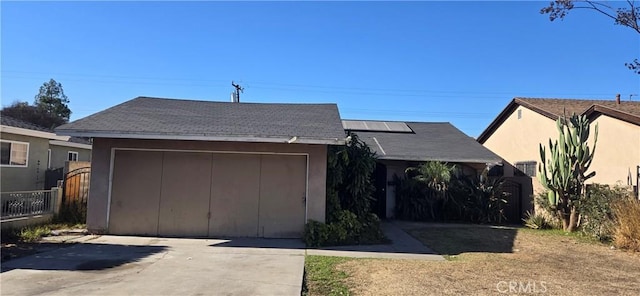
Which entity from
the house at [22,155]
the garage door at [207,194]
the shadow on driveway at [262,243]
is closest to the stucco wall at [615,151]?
the garage door at [207,194]

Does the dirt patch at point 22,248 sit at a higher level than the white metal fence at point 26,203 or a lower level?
lower

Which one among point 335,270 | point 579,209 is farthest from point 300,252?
point 579,209

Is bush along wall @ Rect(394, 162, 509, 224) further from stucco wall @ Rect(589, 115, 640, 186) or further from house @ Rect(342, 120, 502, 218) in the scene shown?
stucco wall @ Rect(589, 115, 640, 186)

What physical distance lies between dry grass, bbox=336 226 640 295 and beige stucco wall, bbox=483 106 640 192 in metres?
3.19

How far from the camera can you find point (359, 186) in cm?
1093

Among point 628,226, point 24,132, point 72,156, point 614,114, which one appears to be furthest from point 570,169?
point 72,156

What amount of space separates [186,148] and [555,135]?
13.1m

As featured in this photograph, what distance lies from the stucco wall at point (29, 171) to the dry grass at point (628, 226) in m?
17.7

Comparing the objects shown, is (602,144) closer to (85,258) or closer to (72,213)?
(85,258)

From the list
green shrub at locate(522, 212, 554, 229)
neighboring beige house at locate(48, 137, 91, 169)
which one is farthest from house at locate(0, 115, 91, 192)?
green shrub at locate(522, 212, 554, 229)

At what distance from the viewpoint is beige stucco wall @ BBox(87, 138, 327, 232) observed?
400 inches

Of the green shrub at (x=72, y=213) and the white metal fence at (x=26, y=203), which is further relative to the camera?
the green shrub at (x=72, y=213)

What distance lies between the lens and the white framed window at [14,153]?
1410 centimetres

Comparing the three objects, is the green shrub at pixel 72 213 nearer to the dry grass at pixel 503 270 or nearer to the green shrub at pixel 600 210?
the dry grass at pixel 503 270
